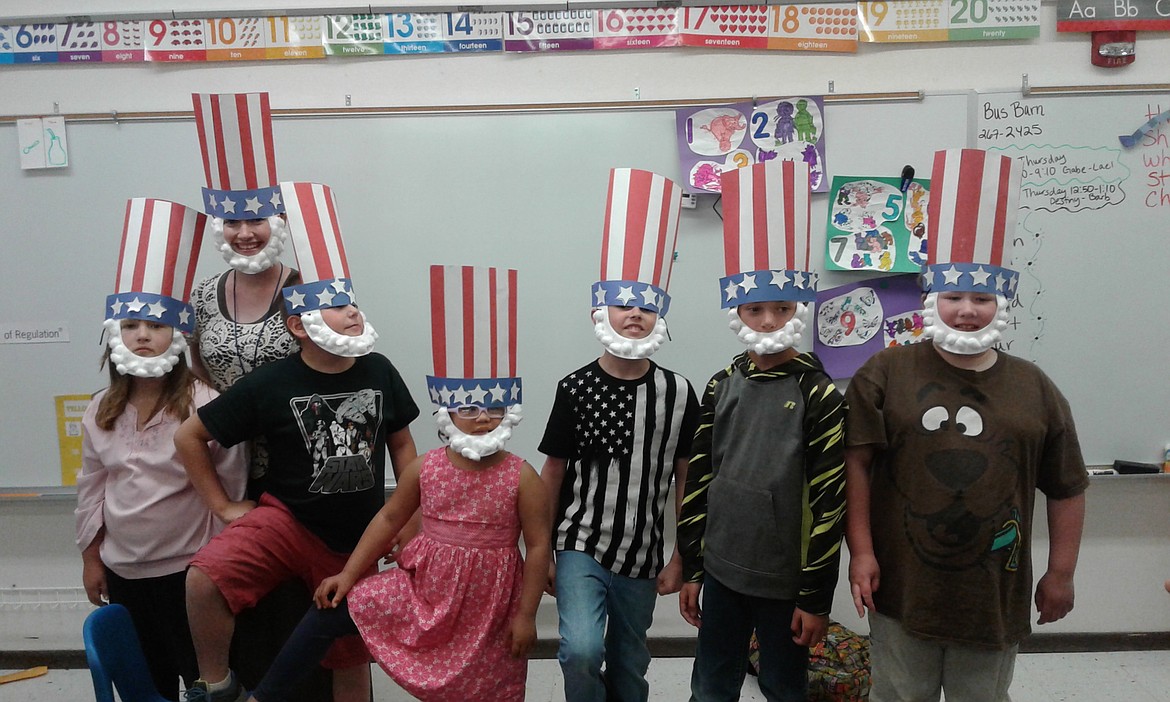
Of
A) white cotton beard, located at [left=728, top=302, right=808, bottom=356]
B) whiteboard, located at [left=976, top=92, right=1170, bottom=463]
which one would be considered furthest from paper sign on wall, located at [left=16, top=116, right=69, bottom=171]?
whiteboard, located at [left=976, top=92, right=1170, bottom=463]

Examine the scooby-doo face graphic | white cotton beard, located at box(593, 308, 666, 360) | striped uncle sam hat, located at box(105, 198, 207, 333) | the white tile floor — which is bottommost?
the white tile floor

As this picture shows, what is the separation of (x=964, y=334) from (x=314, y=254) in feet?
4.19

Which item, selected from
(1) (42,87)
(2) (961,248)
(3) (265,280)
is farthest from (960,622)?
(1) (42,87)

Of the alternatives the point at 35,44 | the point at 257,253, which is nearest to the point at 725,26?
the point at 257,253

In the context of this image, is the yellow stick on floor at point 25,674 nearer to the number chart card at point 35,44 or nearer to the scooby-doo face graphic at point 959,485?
the number chart card at point 35,44

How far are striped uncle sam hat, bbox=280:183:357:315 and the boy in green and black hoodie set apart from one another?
794 mm

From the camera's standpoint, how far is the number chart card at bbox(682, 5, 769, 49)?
217 centimetres

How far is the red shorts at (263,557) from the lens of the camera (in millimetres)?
1432

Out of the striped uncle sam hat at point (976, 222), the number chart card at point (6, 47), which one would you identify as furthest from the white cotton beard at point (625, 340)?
the number chart card at point (6, 47)

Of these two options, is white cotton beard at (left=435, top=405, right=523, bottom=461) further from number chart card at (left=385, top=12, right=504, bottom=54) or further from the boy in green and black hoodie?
number chart card at (left=385, top=12, right=504, bottom=54)

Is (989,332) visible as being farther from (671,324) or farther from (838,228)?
(671,324)

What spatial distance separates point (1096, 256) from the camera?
2227 millimetres

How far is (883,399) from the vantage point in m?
1.41

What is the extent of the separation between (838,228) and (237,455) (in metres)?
1.76
